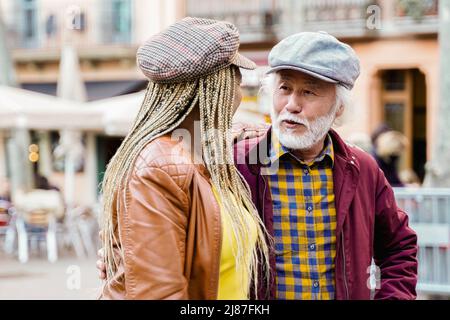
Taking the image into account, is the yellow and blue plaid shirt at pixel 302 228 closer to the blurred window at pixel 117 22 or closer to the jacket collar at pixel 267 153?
the jacket collar at pixel 267 153

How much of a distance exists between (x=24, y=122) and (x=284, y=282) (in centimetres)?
855

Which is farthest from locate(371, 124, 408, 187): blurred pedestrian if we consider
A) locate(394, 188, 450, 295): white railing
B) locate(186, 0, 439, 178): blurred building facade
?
locate(186, 0, 439, 178): blurred building facade

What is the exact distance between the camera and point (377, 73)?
621 inches

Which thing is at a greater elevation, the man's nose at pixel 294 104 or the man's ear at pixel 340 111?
the man's nose at pixel 294 104

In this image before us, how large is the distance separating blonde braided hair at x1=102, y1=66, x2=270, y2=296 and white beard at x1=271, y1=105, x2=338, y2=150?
393 mm

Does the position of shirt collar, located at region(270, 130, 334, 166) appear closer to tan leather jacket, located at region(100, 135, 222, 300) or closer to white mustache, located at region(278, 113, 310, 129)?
white mustache, located at region(278, 113, 310, 129)

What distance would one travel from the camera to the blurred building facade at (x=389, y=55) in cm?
1509

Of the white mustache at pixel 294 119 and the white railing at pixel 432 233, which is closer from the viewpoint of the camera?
the white mustache at pixel 294 119

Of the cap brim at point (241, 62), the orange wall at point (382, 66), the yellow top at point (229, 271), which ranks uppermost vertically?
the orange wall at point (382, 66)

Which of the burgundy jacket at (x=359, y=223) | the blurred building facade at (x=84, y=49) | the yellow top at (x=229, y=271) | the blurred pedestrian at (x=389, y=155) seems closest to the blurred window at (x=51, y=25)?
the blurred building facade at (x=84, y=49)

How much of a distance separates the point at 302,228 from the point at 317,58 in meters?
0.53

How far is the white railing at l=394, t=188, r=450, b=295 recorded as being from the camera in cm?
658

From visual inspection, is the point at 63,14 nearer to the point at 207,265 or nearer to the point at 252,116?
the point at 252,116
